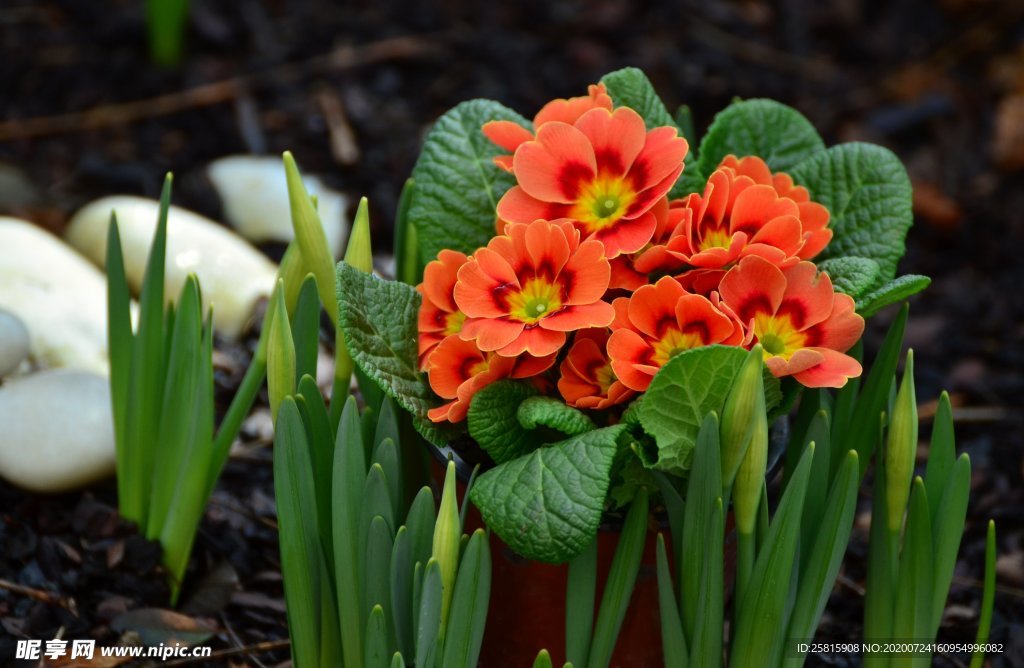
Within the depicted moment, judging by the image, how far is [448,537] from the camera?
1.19m

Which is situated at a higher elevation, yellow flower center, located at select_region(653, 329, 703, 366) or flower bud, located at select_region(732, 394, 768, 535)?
yellow flower center, located at select_region(653, 329, 703, 366)

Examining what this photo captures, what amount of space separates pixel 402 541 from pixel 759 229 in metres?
0.52

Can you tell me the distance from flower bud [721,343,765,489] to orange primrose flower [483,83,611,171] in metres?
0.40

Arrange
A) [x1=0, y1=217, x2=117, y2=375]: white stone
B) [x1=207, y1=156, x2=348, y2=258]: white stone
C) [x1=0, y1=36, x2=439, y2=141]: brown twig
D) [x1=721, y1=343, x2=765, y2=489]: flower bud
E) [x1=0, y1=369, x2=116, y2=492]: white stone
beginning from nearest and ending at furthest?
[x1=721, y1=343, x2=765, y2=489]: flower bud, [x1=0, y1=369, x2=116, y2=492]: white stone, [x1=0, y1=217, x2=117, y2=375]: white stone, [x1=207, y1=156, x2=348, y2=258]: white stone, [x1=0, y1=36, x2=439, y2=141]: brown twig

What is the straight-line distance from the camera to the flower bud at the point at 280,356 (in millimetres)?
1284

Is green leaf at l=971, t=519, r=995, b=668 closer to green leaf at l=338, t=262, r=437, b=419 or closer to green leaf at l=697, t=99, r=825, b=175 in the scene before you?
green leaf at l=697, t=99, r=825, b=175

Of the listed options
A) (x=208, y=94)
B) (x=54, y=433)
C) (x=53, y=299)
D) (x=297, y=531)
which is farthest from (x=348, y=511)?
(x=208, y=94)

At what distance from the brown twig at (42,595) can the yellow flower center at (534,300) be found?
Result: 2.63 feet

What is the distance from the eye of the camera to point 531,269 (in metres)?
1.31

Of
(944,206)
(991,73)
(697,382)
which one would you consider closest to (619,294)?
(697,382)

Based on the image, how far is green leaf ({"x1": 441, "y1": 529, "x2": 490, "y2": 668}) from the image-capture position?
3.89ft

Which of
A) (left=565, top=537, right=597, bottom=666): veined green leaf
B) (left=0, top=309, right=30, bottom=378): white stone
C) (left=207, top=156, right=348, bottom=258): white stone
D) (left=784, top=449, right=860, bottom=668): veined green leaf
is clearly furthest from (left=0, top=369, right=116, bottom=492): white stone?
(left=784, top=449, right=860, bottom=668): veined green leaf

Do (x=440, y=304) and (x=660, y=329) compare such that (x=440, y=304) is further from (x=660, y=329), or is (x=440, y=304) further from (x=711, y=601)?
(x=711, y=601)

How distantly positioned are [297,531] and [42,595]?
1.81 feet
